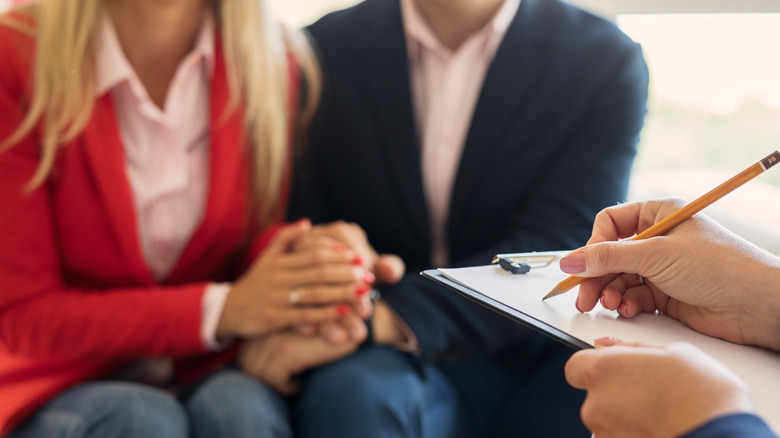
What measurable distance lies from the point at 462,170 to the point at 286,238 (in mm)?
219

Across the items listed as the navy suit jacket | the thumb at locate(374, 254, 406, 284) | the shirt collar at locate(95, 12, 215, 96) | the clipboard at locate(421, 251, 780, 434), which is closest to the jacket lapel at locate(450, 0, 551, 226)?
the navy suit jacket

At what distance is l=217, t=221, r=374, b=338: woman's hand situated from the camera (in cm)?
70

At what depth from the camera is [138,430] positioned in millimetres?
592

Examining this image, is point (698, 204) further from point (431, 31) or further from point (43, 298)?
point (43, 298)

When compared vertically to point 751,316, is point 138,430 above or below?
below

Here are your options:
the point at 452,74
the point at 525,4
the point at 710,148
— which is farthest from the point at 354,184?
the point at 710,148

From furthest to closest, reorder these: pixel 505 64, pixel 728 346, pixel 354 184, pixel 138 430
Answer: pixel 354 184
pixel 505 64
pixel 138 430
pixel 728 346

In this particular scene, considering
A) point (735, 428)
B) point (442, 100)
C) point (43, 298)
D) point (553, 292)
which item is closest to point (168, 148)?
point (43, 298)

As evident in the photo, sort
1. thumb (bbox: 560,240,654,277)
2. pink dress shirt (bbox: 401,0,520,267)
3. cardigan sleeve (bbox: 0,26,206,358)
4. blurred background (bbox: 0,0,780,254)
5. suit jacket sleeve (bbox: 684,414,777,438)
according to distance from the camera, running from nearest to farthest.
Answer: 1. suit jacket sleeve (bbox: 684,414,777,438)
2. thumb (bbox: 560,240,654,277)
3. blurred background (bbox: 0,0,780,254)
4. cardigan sleeve (bbox: 0,26,206,358)
5. pink dress shirt (bbox: 401,0,520,267)

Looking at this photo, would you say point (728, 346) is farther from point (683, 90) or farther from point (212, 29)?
point (212, 29)

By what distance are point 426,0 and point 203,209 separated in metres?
0.37

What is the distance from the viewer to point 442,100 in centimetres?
78

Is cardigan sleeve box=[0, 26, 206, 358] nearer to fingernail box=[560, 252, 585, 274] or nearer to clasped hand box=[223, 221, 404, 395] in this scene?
clasped hand box=[223, 221, 404, 395]

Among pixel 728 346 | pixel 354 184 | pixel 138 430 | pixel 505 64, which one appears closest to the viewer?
pixel 728 346
